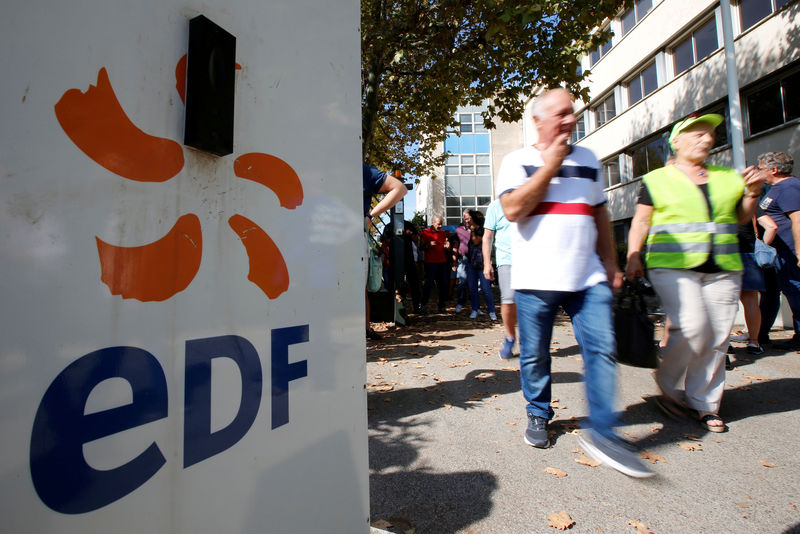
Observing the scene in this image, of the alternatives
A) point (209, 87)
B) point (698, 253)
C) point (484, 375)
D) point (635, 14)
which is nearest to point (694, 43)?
point (635, 14)

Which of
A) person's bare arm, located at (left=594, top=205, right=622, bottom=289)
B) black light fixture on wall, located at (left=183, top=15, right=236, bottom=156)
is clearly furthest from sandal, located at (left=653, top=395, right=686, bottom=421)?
black light fixture on wall, located at (left=183, top=15, right=236, bottom=156)

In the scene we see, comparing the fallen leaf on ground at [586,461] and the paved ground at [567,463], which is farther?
the fallen leaf on ground at [586,461]

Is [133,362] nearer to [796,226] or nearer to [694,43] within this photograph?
[796,226]

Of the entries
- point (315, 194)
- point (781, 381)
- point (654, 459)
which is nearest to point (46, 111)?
point (315, 194)

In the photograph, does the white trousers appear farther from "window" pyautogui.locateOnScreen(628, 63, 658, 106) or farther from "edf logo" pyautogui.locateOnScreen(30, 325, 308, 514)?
"window" pyautogui.locateOnScreen(628, 63, 658, 106)

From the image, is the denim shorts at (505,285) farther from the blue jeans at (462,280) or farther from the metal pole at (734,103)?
the metal pole at (734,103)

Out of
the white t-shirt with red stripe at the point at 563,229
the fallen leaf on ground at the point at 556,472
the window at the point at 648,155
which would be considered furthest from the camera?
the window at the point at 648,155

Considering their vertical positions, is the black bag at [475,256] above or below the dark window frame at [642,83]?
below

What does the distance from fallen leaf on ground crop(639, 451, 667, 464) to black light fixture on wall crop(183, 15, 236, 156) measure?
109 inches

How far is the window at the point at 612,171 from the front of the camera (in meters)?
18.4

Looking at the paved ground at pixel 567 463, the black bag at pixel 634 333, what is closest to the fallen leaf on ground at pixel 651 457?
the paved ground at pixel 567 463

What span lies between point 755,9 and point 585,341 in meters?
13.8

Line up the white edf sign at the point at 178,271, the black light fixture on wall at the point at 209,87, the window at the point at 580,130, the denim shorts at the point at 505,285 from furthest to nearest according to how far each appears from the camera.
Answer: the window at the point at 580,130
the denim shorts at the point at 505,285
the black light fixture on wall at the point at 209,87
the white edf sign at the point at 178,271

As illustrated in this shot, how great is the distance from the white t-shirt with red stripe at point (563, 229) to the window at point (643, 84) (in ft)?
54.7
